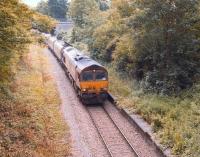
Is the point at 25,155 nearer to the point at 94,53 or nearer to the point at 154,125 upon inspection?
the point at 154,125

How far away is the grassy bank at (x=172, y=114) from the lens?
1577 cm

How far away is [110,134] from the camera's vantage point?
766 inches

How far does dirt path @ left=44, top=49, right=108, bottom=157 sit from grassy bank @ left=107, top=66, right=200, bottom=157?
2.64 m

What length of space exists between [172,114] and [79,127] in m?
4.85

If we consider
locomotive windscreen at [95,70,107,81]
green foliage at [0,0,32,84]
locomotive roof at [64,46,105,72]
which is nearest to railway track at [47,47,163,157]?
locomotive windscreen at [95,70,107,81]

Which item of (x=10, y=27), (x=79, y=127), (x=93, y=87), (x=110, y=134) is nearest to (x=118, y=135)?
(x=110, y=134)

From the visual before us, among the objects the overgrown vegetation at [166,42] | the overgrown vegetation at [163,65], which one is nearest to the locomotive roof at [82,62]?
the overgrown vegetation at [163,65]

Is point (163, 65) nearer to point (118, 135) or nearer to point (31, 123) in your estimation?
point (118, 135)

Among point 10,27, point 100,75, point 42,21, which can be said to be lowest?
point 100,75

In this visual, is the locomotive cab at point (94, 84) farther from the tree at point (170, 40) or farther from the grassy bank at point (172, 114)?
the tree at point (170, 40)

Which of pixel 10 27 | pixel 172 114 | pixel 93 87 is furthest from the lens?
pixel 93 87

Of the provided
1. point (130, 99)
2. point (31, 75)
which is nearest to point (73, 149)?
point (130, 99)

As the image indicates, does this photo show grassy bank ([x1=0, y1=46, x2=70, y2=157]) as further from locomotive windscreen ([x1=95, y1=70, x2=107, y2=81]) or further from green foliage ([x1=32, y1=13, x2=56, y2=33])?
green foliage ([x1=32, y1=13, x2=56, y2=33])

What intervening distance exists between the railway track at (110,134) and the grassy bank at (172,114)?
1.39 meters
